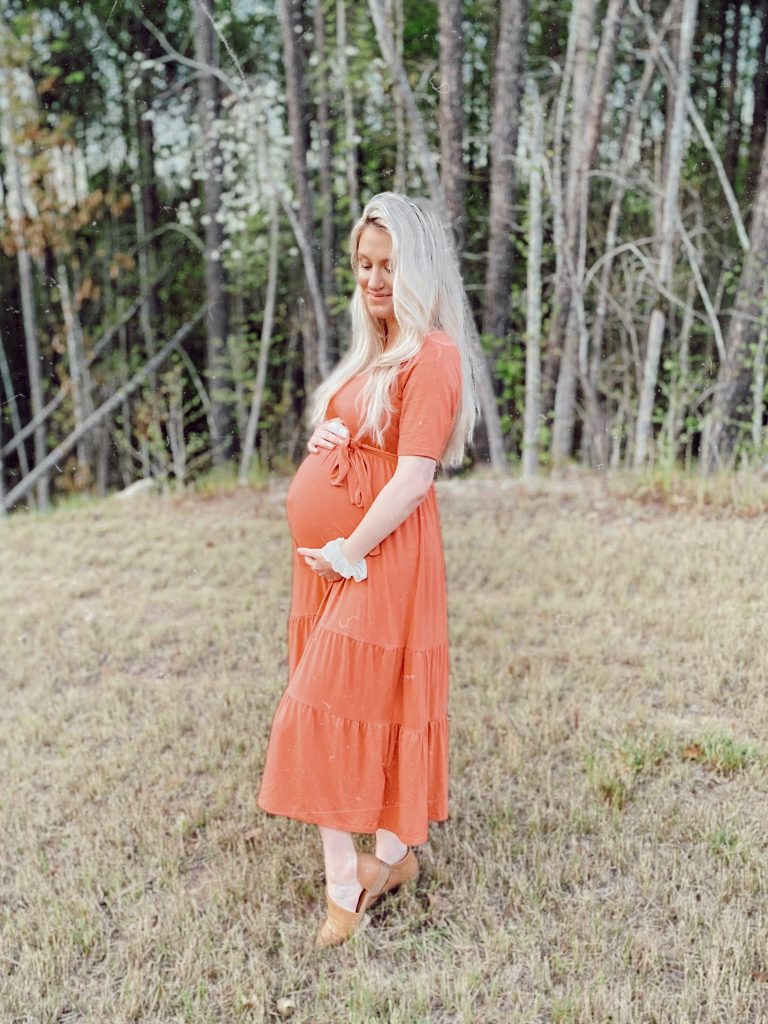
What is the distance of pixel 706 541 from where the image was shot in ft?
16.9

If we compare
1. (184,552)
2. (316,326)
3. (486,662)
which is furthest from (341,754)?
(316,326)

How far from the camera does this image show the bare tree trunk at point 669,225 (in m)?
6.62

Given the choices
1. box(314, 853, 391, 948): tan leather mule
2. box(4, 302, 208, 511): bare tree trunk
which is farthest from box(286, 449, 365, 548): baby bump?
box(4, 302, 208, 511): bare tree trunk

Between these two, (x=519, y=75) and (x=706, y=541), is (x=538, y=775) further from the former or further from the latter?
(x=519, y=75)

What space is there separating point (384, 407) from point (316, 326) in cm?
733

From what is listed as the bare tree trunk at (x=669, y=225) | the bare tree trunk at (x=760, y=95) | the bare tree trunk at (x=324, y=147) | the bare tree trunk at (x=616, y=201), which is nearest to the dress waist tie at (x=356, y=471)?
the bare tree trunk at (x=669, y=225)

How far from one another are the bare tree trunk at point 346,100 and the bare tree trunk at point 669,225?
277cm

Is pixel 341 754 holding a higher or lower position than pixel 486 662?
higher

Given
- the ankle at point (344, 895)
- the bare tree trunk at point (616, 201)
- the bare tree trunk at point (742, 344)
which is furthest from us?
the bare tree trunk at point (616, 201)

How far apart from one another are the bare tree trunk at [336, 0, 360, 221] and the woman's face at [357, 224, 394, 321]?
19.1 ft

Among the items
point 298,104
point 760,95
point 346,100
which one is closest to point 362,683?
point 298,104

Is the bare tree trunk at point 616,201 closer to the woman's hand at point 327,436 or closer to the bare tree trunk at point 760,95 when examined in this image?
the bare tree trunk at point 760,95

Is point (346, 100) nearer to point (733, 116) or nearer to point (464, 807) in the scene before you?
point (733, 116)

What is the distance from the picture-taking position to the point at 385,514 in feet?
7.11
